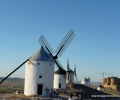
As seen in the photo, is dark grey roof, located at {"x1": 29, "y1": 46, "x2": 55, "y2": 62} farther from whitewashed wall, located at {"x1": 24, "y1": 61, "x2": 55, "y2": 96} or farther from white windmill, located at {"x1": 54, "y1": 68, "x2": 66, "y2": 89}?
white windmill, located at {"x1": 54, "y1": 68, "x2": 66, "y2": 89}

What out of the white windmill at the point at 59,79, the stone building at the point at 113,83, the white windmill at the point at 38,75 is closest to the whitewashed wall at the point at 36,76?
the white windmill at the point at 38,75

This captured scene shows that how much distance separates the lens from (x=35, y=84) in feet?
96.1

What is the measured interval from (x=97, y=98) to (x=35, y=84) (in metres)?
10.6

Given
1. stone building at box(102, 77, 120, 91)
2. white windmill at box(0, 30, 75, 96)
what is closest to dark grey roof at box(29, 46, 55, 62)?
white windmill at box(0, 30, 75, 96)

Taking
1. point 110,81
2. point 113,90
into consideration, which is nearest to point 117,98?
point 113,90

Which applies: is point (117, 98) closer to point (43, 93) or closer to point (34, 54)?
point (43, 93)

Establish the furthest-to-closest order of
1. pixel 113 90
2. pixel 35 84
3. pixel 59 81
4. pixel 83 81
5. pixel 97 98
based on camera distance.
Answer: pixel 83 81, pixel 113 90, pixel 59 81, pixel 97 98, pixel 35 84

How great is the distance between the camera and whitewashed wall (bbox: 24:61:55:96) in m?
29.2

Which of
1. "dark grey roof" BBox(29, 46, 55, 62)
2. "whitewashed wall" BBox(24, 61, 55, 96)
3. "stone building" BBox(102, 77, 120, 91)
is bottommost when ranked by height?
"stone building" BBox(102, 77, 120, 91)

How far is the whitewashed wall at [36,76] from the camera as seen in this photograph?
2925 centimetres

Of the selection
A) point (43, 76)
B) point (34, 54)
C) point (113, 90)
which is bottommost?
point (113, 90)

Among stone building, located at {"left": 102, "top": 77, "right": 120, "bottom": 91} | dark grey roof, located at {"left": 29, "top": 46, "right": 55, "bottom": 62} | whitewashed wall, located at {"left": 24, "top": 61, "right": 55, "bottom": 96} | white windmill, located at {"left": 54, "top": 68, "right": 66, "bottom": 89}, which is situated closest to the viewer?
whitewashed wall, located at {"left": 24, "top": 61, "right": 55, "bottom": 96}

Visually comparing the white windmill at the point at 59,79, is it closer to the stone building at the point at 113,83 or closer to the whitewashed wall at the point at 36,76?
the whitewashed wall at the point at 36,76

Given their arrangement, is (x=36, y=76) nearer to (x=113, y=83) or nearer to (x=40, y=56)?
(x=40, y=56)
